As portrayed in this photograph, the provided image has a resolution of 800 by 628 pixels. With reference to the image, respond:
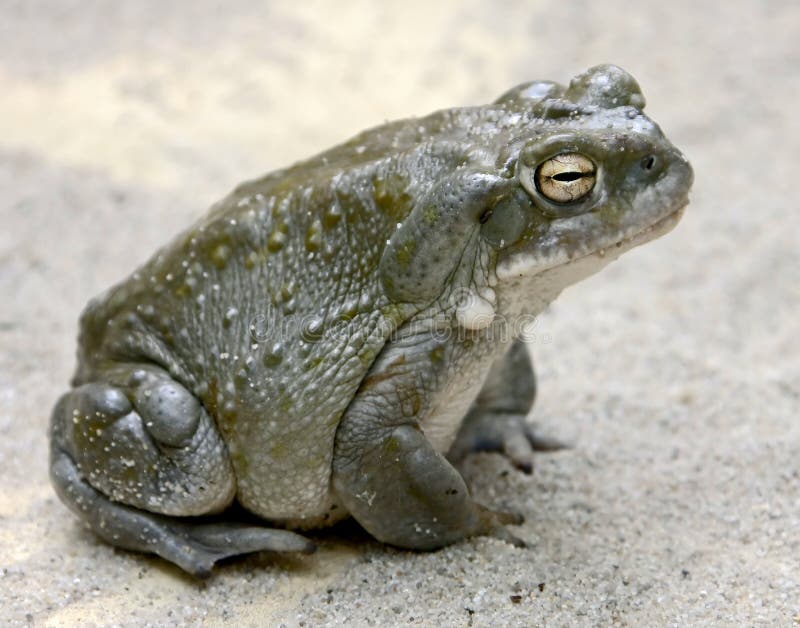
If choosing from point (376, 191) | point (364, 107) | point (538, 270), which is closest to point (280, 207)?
point (376, 191)

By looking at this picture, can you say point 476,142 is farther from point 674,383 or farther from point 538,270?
point 674,383

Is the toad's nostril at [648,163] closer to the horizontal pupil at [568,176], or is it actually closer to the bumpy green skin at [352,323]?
the bumpy green skin at [352,323]

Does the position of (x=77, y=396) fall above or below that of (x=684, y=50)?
below

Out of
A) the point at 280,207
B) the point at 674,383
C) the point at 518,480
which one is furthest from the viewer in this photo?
the point at 674,383

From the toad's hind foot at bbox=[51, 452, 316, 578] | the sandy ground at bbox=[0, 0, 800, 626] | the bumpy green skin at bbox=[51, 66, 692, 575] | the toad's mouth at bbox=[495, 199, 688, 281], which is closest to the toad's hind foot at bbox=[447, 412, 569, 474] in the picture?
the sandy ground at bbox=[0, 0, 800, 626]

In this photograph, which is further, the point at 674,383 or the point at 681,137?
the point at 681,137

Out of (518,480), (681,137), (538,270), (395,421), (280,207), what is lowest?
(518,480)

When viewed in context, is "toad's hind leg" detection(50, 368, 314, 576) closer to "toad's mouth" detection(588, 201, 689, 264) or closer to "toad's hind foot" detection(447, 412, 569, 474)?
"toad's hind foot" detection(447, 412, 569, 474)
